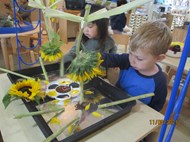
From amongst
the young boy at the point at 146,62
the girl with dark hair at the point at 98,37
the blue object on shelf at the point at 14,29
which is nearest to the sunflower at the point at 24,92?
the young boy at the point at 146,62

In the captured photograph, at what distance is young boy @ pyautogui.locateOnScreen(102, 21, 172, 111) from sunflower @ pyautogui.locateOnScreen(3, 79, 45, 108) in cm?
33

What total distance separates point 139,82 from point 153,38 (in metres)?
0.21

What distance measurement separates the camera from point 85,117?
1.77 ft

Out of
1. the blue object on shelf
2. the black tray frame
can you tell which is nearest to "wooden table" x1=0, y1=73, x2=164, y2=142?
the black tray frame

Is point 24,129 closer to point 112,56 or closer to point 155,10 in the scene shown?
point 112,56

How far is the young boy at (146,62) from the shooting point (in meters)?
0.71

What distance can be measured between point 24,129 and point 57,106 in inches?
4.9

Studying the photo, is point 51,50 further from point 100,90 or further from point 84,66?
point 100,90

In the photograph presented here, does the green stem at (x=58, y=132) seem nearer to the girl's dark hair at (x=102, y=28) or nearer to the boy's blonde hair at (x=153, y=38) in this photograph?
the boy's blonde hair at (x=153, y=38)

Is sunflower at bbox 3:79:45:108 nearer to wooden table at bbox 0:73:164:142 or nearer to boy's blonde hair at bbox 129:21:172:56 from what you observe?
wooden table at bbox 0:73:164:142

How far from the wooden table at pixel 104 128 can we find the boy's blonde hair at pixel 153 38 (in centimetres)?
26

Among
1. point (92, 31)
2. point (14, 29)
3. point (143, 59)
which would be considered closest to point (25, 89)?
point (143, 59)

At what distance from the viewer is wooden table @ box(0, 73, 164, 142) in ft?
1.57

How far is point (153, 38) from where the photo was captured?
70 centimetres
